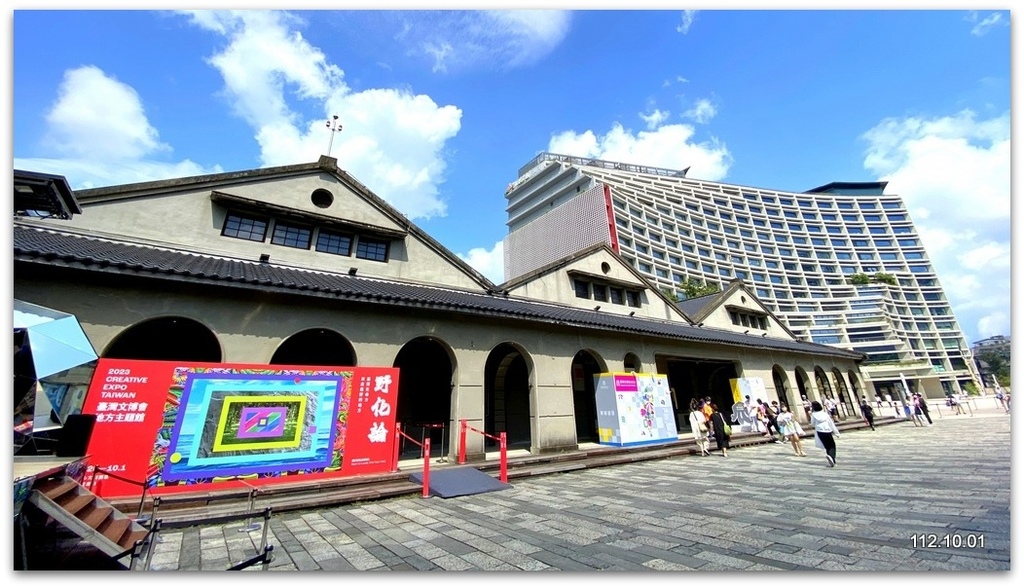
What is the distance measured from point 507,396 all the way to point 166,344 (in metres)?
10.9

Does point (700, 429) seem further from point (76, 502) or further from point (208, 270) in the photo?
point (208, 270)

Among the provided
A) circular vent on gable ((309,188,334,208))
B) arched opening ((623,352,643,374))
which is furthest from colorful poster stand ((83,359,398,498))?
arched opening ((623,352,643,374))

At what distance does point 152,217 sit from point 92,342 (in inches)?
212

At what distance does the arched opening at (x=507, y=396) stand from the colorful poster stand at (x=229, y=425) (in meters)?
6.32

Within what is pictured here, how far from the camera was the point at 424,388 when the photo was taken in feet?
46.5

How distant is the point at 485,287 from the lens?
15.2 metres

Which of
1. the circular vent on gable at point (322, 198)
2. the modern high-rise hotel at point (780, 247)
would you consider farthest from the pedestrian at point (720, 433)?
the modern high-rise hotel at point (780, 247)

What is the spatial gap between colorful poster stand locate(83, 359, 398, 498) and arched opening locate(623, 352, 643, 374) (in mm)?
9220

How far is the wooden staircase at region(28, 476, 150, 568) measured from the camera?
3896mm

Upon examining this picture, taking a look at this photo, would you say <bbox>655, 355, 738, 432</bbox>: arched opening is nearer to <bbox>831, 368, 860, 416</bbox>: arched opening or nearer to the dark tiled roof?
<bbox>831, 368, 860, 416</bbox>: arched opening

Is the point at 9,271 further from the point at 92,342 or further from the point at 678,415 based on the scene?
the point at 678,415

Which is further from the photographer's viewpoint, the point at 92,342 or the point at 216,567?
the point at 92,342

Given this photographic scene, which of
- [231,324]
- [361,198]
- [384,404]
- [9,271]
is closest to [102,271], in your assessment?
[231,324]
